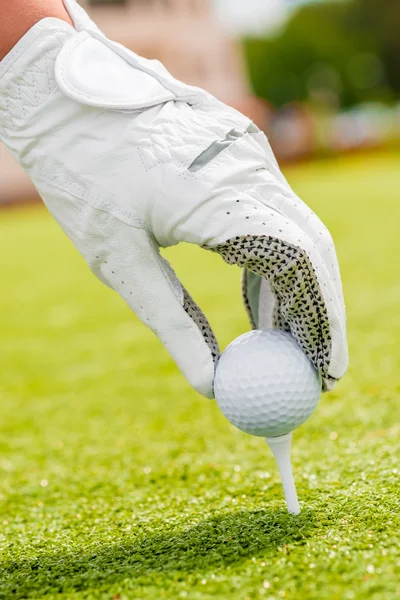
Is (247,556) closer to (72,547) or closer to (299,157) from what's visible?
(72,547)

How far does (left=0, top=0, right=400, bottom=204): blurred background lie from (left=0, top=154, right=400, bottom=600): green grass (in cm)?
1858

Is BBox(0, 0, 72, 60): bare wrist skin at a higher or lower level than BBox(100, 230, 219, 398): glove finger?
higher

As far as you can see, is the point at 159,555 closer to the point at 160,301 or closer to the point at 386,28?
the point at 160,301

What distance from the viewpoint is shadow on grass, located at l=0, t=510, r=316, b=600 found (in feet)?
6.57

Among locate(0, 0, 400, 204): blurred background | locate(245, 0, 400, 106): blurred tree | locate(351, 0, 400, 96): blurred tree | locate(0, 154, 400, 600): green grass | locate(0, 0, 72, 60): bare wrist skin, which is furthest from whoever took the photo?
locate(245, 0, 400, 106): blurred tree

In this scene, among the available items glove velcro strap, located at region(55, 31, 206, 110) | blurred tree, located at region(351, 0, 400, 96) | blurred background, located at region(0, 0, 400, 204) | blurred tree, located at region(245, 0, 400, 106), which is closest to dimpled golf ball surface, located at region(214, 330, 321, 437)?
glove velcro strap, located at region(55, 31, 206, 110)

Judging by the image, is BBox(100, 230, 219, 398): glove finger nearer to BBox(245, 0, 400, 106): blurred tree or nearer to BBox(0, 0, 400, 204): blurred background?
BBox(0, 0, 400, 204): blurred background

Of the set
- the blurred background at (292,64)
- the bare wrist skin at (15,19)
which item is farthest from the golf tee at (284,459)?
the blurred background at (292,64)

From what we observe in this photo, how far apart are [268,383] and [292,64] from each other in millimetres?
63566

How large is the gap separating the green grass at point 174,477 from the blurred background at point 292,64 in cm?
1858

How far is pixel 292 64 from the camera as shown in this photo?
6256cm

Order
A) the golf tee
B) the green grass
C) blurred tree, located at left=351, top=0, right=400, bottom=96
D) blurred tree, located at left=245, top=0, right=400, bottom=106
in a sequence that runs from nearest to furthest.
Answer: the green grass → the golf tee → blurred tree, located at left=351, top=0, right=400, bottom=96 → blurred tree, located at left=245, top=0, right=400, bottom=106

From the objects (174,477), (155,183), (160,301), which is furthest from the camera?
(174,477)

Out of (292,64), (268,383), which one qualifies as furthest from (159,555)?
(292,64)
